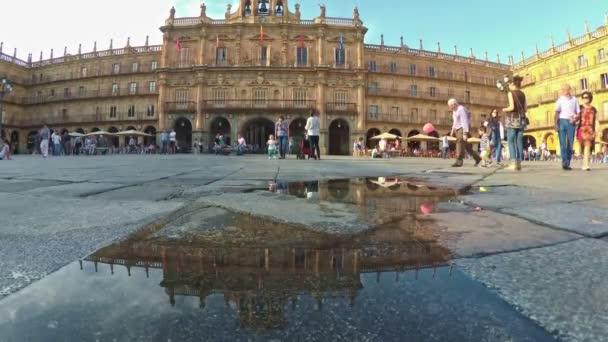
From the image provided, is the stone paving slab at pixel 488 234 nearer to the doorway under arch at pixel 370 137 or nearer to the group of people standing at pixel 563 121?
the group of people standing at pixel 563 121

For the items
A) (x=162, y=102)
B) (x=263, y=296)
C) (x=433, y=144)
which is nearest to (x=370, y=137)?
(x=433, y=144)

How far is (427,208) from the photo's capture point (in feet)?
7.64

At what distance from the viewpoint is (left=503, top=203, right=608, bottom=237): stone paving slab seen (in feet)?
5.41

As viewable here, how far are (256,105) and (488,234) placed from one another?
101 ft

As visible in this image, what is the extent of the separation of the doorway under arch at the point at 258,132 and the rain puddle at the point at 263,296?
31602mm

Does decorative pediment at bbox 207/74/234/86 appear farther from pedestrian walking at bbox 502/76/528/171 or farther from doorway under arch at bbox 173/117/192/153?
pedestrian walking at bbox 502/76/528/171

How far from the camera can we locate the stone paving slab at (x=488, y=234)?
135cm

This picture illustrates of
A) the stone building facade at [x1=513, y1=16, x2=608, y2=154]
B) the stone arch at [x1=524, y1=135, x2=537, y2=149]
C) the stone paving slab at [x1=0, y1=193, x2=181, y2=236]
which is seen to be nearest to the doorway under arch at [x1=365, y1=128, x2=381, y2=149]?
the stone building facade at [x1=513, y1=16, x2=608, y2=154]

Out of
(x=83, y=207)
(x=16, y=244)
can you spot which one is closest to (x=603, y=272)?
(x=16, y=244)

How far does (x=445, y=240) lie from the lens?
4.77 ft

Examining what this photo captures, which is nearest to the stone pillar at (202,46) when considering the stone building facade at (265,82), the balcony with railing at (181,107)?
the stone building facade at (265,82)

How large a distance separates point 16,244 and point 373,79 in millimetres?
37111

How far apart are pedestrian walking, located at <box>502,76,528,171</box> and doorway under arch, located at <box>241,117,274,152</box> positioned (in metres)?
26.9

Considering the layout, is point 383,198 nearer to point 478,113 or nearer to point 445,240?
point 445,240
